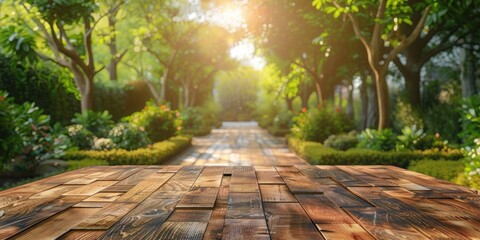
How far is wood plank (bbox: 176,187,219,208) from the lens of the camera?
176 cm

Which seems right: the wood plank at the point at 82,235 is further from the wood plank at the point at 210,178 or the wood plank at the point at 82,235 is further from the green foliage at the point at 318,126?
the green foliage at the point at 318,126

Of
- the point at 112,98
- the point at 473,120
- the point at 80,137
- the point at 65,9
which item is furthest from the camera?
the point at 112,98

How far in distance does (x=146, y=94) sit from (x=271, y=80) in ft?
25.6

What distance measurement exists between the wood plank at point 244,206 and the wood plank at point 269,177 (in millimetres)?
400

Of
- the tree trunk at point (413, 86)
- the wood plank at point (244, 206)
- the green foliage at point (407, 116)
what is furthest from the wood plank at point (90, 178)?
the tree trunk at point (413, 86)

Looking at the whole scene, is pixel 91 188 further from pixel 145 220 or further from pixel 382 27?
pixel 382 27

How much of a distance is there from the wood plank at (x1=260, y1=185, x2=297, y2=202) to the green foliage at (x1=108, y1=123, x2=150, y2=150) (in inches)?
292

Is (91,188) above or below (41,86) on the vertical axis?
below

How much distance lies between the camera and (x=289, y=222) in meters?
1.50

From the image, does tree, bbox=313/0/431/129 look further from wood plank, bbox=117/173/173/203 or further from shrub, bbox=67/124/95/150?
shrub, bbox=67/124/95/150

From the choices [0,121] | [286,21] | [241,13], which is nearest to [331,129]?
[286,21]

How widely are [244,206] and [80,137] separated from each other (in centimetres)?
820

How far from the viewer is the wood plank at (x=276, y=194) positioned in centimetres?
190

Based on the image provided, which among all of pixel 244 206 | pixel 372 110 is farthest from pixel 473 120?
pixel 372 110
